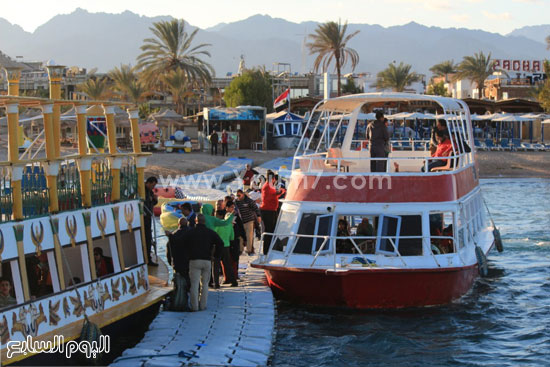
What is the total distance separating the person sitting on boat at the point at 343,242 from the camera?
57.3 feet

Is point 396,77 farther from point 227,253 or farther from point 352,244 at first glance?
point 227,253

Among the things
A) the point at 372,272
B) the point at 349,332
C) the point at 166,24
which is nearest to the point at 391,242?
the point at 372,272

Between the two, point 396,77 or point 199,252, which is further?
point 396,77

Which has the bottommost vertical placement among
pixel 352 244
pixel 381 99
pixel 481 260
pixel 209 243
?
pixel 481 260

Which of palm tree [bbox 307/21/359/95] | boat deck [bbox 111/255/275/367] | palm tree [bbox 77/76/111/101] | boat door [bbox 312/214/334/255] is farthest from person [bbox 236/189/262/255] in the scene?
palm tree [bbox 307/21/359/95]

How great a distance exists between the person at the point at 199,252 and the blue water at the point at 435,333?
1855 millimetres

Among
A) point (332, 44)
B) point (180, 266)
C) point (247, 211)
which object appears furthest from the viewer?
point (332, 44)

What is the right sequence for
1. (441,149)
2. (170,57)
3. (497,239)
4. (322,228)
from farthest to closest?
(170,57), (497,239), (441,149), (322,228)

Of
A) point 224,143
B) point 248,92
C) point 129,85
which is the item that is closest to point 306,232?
point 224,143

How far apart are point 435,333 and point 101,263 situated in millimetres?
6688

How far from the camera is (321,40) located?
72188 millimetres

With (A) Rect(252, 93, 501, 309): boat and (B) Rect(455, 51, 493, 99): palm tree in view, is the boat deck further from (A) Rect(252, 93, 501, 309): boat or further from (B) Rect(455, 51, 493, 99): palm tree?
(B) Rect(455, 51, 493, 99): palm tree

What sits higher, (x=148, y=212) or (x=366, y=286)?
(x=148, y=212)

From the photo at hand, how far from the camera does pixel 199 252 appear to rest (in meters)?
14.3
